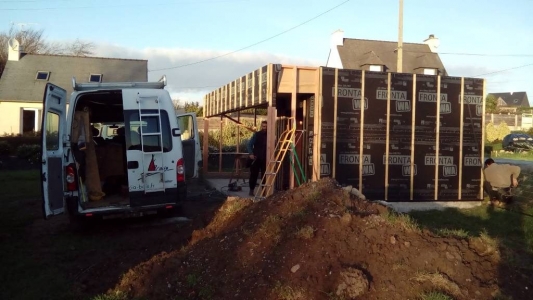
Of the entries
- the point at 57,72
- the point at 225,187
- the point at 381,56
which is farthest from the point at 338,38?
the point at 225,187

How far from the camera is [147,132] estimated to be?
27.9 ft

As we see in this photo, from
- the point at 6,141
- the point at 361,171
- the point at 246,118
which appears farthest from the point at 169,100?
the point at 246,118

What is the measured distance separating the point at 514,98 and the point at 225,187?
276ft

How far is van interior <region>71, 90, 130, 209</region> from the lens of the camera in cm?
898

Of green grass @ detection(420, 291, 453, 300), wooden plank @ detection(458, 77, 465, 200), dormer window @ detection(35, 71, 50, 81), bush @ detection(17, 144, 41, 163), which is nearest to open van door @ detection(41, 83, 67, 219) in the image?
green grass @ detection(420, 291, 453, 300)

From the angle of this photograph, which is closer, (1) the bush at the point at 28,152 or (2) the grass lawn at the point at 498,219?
(2) the grass lawn at the point at 498,219

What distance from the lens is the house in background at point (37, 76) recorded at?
2962 centimetres

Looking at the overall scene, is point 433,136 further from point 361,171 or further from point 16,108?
point 16,108

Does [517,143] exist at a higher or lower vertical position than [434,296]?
higher

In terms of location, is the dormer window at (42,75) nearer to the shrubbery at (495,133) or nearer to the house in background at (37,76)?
the house in background at (37,76)

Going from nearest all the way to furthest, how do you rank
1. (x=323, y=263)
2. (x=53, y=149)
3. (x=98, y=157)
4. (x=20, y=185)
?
(x=323, y=263) → (x=53, y=149) → (x=98, y=157) → (x=20, y=185)

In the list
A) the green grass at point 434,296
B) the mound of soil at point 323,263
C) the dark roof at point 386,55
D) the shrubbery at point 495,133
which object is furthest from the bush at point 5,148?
the shrubbery at point 495,133

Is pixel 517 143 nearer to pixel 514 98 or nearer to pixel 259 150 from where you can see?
pixel 259 150

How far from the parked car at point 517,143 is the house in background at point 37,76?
73.9ft
